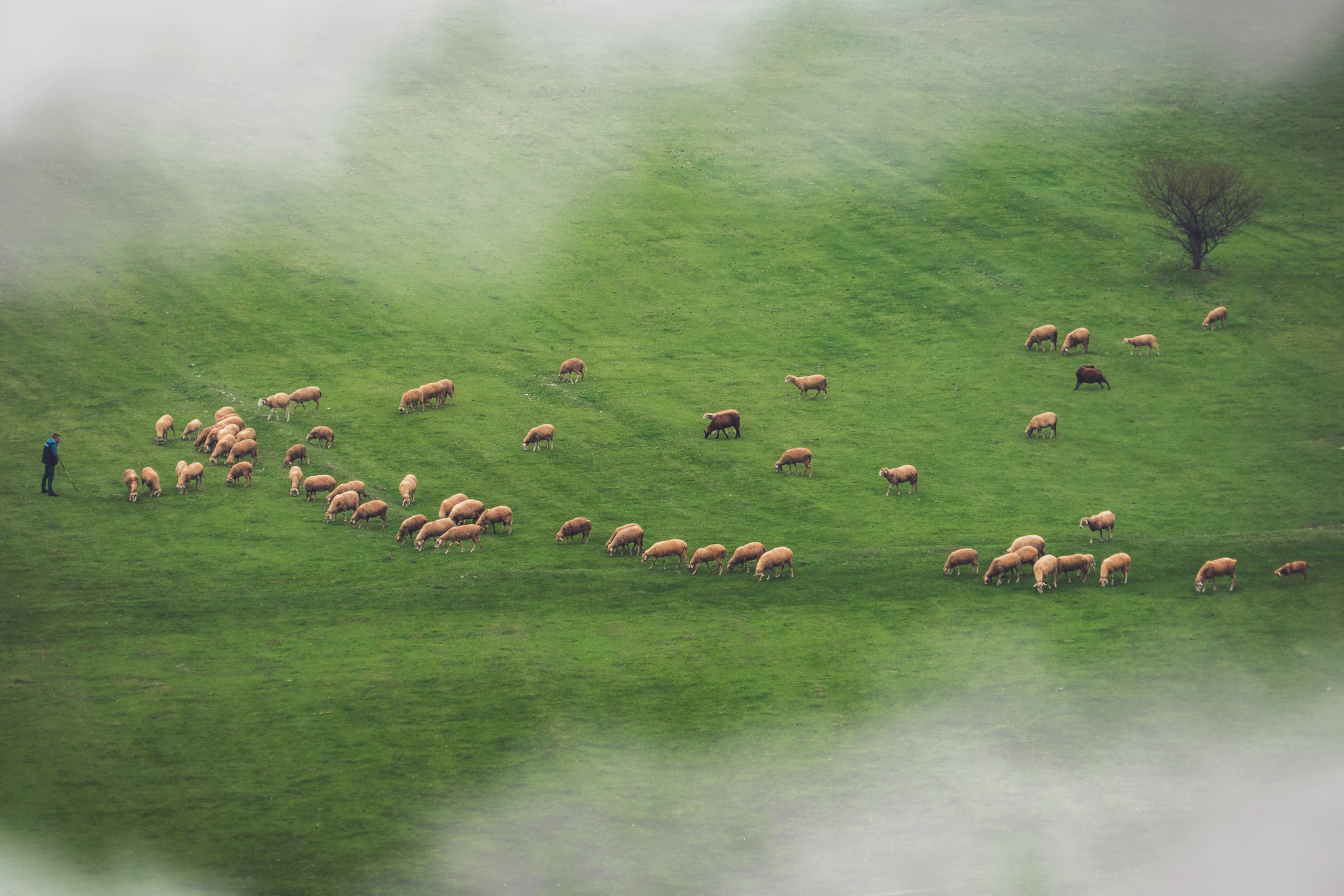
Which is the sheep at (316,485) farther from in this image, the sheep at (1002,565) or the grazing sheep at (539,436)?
the sheep at (1002,565)

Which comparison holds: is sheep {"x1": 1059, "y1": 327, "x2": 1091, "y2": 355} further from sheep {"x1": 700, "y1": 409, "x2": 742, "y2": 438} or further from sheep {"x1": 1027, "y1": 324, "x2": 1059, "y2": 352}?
sheep {"x1": 700, "y1": 409, "x2": 742, "y2": 438}

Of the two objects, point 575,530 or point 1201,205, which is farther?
point 1201,205

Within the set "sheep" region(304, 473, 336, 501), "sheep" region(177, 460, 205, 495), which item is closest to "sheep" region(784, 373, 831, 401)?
"sheep" region(304, 473, 336, 501)

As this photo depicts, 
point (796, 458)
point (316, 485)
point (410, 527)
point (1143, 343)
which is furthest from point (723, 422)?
point (1143, 343)

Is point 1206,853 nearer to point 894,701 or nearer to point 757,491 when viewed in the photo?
point 894,701

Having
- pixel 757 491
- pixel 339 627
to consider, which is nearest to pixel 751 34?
pixel 757 491

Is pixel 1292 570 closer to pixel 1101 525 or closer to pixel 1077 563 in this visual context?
pixel 1101 525

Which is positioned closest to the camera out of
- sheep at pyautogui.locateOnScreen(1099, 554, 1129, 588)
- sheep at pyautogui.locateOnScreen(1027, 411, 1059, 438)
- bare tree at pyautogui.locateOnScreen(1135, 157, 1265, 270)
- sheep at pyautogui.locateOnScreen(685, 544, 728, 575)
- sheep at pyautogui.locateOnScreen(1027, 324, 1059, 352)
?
sheep at pyautogui.locateOnScreen(1099, 554, 1129, 588)
